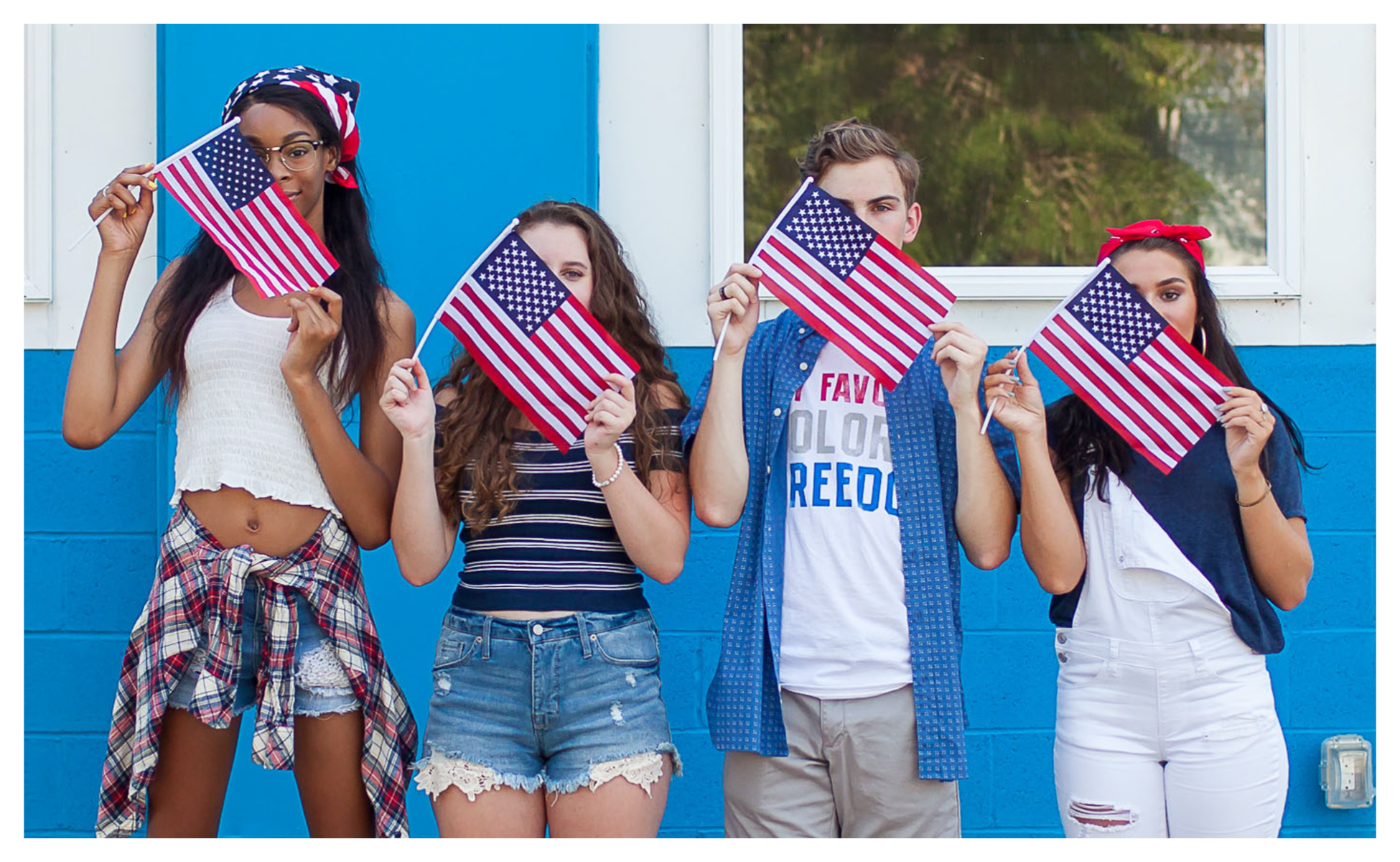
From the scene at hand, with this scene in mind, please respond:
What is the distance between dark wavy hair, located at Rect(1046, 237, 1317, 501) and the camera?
2936mm

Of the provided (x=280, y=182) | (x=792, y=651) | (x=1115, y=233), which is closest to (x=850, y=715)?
(x=792, y=651)

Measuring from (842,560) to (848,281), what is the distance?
628 mm

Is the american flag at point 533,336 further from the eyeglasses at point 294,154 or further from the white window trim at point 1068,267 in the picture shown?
the white window trim at point 1068,267

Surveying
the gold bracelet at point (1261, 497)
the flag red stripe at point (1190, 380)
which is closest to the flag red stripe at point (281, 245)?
the flag red stripe at point (1190, 380)

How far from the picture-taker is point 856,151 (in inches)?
115

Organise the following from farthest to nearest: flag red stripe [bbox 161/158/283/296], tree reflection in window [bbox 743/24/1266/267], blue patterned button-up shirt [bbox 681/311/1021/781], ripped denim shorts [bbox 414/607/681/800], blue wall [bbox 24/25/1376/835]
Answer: tree reflection in window [bbox 743/24/1266/267]
blue wall [bbox 24/25/1376/835]
flag red stripe [bbox 161/158/283/296]
blue patterned button-up shirt [bbox 681/311/1021/781]
ripped denim shorts [bbox 414/607/681/800]

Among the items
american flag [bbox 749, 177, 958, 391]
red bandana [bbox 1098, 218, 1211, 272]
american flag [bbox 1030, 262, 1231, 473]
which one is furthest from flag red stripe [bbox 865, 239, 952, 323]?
red bandana [bbox 1098, 218, 1211, 272]

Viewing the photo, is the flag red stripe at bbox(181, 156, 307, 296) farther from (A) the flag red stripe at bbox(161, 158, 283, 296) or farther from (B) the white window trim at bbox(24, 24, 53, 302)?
(B) the white window trim at bbox(24, 24, 53, 302)

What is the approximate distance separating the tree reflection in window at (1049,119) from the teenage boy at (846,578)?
4.98 feet

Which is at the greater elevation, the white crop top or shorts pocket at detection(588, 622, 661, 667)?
the white crop top

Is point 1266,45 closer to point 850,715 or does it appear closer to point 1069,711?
point 1069,711

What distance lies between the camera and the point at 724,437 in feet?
9.05

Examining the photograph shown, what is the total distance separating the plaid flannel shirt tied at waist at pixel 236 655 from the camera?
2684 millimetres

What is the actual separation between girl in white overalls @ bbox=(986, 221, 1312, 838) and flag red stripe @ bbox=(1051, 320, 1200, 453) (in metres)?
0.09
